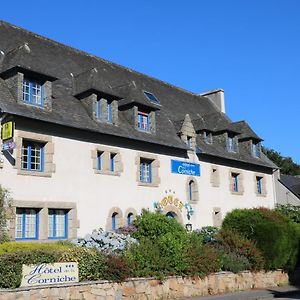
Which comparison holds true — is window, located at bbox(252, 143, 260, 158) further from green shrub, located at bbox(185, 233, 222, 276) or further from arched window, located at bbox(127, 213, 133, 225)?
green shrub, located at bbox(185, 233, 222, 276)

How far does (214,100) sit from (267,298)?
63.6ft

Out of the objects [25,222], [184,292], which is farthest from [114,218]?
[184,292]

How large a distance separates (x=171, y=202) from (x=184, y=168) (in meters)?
1.93

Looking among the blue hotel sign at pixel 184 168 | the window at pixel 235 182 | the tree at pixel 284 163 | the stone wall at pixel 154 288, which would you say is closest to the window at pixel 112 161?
the blue hotel sign at pixel 184 168

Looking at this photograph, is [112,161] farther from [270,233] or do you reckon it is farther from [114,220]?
[270,233]

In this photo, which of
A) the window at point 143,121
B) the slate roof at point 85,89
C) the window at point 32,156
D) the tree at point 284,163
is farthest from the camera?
the tree at point 284,163

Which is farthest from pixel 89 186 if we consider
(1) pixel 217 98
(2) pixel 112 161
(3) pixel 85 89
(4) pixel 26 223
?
(1) pixel 217 98

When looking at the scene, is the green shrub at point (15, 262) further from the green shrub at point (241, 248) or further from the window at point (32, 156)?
the green shrub at point (241, 248)

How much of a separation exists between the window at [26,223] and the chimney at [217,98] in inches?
719

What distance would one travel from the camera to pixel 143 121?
21141 mm

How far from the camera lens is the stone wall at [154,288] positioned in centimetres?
1127

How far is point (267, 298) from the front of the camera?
47.5 feet

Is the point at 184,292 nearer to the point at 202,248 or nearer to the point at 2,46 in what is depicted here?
the point at 202,248

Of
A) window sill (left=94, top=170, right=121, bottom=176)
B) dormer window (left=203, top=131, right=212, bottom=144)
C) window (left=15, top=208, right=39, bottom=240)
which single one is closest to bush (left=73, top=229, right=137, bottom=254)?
window (left=15, top=208, right=39, bottom=240)
